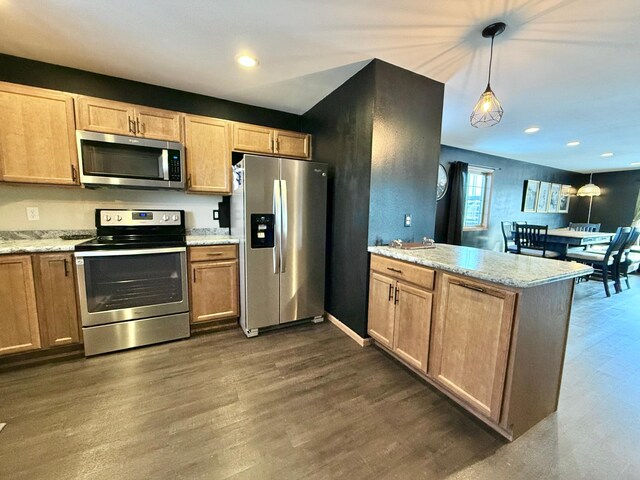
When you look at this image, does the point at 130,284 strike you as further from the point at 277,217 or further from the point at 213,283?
the point at 277,217

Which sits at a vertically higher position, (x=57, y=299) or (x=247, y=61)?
(x=247, y=61)

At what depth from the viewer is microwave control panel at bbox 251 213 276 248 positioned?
248 centimetres

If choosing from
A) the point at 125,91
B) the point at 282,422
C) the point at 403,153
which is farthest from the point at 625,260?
the point at 125,91

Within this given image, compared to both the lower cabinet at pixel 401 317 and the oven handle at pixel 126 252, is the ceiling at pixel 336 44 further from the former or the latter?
the lower cabinet at pixel 401 317

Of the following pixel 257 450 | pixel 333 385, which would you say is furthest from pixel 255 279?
pixel 257 450

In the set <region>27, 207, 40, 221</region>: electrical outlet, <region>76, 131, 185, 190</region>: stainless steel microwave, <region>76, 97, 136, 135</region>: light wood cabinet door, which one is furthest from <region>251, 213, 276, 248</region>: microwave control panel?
<region>27, 207, 40, 221</region>: electrical outlet

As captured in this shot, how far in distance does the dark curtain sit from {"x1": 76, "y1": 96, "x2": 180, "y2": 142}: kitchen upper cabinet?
445 centimetres

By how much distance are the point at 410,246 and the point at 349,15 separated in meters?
1.70

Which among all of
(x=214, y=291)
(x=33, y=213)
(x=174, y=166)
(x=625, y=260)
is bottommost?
(x=214, y=291)

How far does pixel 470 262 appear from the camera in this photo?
1.67 metres

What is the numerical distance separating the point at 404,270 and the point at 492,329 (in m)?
0.68

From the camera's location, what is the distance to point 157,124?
8.21 feet

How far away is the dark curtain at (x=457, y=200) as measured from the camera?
470 cm

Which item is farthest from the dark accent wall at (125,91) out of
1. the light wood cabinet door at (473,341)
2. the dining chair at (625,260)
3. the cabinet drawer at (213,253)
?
the dining chair at (625,260)
